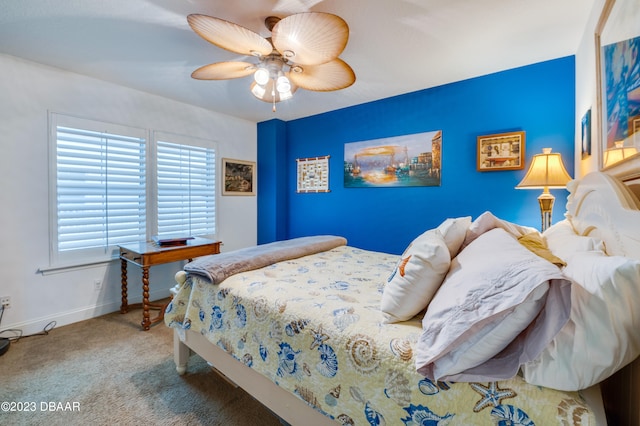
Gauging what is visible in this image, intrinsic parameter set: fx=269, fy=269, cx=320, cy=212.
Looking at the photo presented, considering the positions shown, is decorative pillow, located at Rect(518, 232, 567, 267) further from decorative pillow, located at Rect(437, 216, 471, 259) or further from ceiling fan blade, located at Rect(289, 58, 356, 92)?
ceiling fan blade, located at Rect(289, 58, 356, 92)

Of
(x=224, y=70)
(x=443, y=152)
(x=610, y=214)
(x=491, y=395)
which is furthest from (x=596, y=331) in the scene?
(x=443, y=152)

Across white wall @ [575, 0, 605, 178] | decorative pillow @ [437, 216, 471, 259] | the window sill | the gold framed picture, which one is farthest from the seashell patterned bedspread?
the gold framed picture

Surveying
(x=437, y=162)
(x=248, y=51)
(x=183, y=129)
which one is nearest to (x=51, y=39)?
(x=183, y=129)

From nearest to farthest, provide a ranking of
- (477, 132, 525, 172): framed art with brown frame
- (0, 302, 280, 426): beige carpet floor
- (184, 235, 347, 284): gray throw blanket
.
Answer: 1. (0, 302, 280, 426): beige carpet floor
2. (184, 235, 347, 284): gray throw blanket
3. (477, 132, 525, 172): framed art with brown frame

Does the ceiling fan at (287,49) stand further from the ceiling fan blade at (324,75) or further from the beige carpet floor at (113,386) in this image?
the beige carpet floor at (113,386)

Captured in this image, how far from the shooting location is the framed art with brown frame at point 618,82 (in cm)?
96

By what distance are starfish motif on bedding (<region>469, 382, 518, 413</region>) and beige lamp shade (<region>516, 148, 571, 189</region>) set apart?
186 centimetres

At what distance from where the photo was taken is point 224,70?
75.0 inches

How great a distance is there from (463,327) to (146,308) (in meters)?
2.77

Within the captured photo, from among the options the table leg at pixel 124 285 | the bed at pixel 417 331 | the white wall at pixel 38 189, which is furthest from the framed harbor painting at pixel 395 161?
the table leg at pixel 124 285

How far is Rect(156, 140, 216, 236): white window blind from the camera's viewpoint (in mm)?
3273

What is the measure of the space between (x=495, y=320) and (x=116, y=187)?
3474 mm

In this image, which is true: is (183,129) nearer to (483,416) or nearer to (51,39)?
(51,39)

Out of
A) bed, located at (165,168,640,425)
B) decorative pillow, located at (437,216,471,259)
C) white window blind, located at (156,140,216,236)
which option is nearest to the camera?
bed, located at (165,168,640,425)
